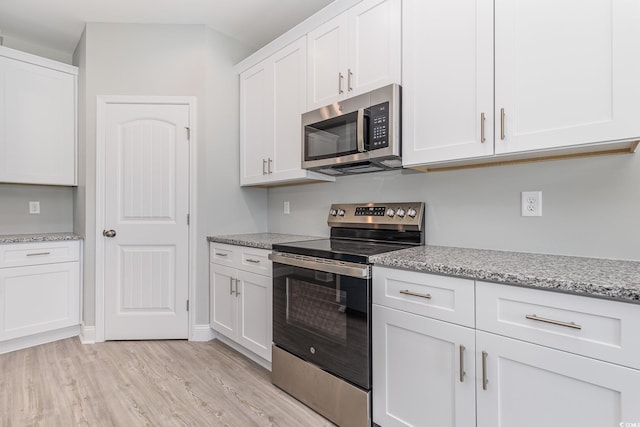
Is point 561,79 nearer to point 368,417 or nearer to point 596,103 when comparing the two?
point 596,103

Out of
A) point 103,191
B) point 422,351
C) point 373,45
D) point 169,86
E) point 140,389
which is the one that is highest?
point 169,86

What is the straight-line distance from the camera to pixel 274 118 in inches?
100.0

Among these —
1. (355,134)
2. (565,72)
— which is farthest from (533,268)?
(355,134)

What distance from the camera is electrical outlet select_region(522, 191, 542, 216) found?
5.14 ft

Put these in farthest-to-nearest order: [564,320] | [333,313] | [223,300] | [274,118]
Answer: [223,300] → [274,118] → [333,313] → [564,320]

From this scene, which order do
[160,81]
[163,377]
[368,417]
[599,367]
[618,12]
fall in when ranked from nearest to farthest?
[599,367]
[618,12]
[368,417]
[163,377]
[160,81]

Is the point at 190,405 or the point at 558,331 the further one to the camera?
the point at 190,405

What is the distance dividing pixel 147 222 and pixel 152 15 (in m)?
1.67

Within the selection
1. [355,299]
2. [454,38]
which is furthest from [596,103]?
[355,299]

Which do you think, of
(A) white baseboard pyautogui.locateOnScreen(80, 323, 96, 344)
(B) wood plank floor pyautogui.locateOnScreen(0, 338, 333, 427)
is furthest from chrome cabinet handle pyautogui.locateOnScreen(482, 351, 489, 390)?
(A) white baseboard pyautogui.locateOnScreen(80, 323, 96, 344)

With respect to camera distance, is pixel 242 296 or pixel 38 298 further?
pixel 38 298

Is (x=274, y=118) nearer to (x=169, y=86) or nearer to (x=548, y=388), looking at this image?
(x=169, y=86)

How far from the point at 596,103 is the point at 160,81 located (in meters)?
2.93

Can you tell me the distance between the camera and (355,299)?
1579mm
